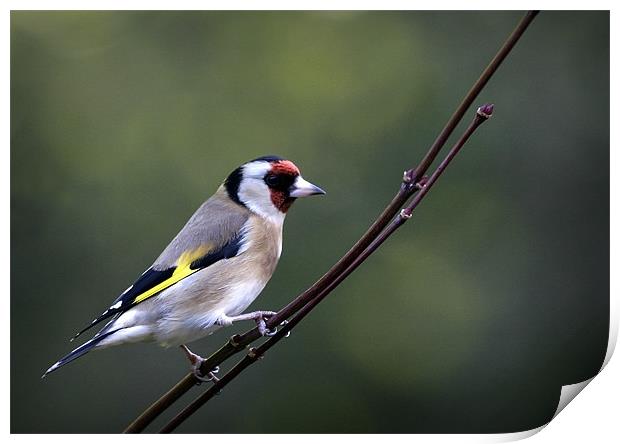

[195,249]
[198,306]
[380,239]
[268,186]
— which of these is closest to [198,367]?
[198,306]

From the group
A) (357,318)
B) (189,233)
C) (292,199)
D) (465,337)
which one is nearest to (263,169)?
(292,199)

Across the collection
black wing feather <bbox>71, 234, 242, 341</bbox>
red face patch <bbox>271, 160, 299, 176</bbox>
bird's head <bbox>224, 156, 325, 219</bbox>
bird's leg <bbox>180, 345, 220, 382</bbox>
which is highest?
red face patch <bbox>271, 160, 299, 176</bbox>

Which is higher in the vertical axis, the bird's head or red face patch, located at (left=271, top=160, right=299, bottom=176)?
red face patch, located at (left=271, top=160, right=299, bottom=176)

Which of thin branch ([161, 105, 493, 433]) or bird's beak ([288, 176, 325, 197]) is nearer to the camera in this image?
thin branch ([161, 105, 493, 433])

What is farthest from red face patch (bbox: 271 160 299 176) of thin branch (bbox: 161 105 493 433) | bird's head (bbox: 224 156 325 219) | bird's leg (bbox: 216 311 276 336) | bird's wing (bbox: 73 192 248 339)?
thin branch (bbox: 161 105 493 433)

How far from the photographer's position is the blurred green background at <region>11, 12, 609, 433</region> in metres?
1.51

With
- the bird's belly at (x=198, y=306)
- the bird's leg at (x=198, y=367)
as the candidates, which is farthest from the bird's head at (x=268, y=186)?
the bird's leg at (x=198, y=367)

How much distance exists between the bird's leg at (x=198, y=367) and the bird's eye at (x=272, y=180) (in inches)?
13.9

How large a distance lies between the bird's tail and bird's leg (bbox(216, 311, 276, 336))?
200 mm

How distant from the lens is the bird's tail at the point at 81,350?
1.34m

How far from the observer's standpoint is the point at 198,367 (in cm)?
143

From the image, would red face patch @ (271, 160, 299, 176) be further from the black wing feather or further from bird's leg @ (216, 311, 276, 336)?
bird's leg @ (216, 311, 276, 336)

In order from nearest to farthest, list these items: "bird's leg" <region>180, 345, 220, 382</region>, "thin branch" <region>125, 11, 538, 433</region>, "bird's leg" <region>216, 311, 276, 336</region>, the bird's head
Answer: "thin branch" <region>125, 11, 538, 433</region>
"bird's leg" <region>216, 311, 276, 336</region>
"bird's leg" <region>180, 345, 220, 382</region>
the bird's head
